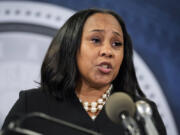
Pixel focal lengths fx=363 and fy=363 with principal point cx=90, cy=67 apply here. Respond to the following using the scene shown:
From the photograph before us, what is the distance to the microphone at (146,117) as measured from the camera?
0.80 meters

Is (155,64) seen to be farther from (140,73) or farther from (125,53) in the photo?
(125,53)

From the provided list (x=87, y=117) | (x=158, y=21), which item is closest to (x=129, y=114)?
(x=87, y=117)

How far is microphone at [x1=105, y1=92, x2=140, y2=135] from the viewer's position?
833 millimetres

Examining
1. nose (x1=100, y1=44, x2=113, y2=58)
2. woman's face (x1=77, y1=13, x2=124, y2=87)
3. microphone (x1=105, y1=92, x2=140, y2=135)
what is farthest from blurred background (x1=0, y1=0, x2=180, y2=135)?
microphone (x1=105, y1=92, x2=140, y2=135)

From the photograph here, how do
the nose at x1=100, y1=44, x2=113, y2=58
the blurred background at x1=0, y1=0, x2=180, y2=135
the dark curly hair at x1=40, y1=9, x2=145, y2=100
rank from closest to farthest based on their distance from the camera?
the nose at x1=100, y1=44, x2=113, y2=58 → the dark curly hair at x1=40, y1=9, x2=145, y2=100 → the blurred background at x1=0, y1=0, x2=180, y2=135

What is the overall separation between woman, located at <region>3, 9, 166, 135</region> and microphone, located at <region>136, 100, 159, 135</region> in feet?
1.49

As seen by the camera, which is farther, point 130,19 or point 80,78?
point 130,19

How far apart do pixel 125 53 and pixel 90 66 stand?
0.80 ft

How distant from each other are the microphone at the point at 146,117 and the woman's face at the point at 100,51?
1.49 ft

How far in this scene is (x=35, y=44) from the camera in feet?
5.88

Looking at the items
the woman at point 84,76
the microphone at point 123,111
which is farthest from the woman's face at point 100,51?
the microphone at point 123,111

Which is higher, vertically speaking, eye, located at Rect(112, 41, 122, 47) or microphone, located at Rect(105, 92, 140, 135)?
eye, located at Rect(112, 41, 122, 47)

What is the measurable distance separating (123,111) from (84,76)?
0.52 m

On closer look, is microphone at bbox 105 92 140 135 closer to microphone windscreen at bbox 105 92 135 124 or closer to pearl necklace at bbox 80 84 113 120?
microphone windscreen at bbox 105 92 135 124
